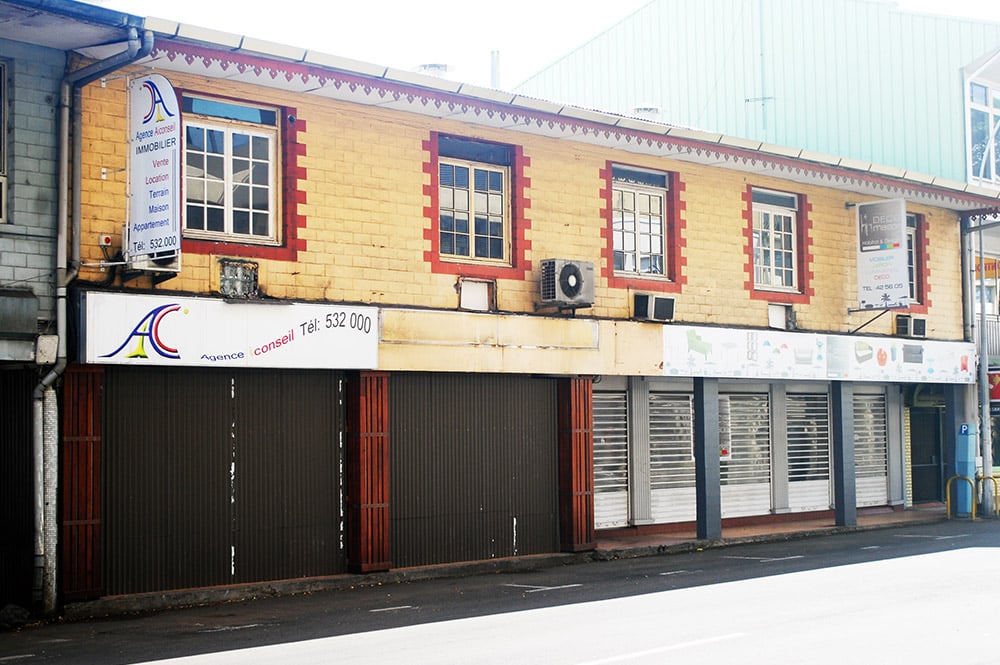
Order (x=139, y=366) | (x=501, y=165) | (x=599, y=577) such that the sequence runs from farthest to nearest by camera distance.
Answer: (x=501, y=165)
(x=599, y=577)
(x=139, y=366)

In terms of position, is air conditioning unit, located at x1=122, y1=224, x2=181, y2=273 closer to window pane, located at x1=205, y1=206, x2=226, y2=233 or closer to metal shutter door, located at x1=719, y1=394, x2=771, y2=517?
window pane, located at x1=205, y1=206, x2=226, y2=233

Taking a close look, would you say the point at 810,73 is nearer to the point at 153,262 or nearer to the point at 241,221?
the point at 241,221

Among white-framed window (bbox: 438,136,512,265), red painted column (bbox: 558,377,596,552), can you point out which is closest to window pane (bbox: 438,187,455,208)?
white-framed window (bbox: 438,136,512,265)

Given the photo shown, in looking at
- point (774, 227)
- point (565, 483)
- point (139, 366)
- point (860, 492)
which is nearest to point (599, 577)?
point (565, 483)

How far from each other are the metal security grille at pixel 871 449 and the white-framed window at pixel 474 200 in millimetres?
10676

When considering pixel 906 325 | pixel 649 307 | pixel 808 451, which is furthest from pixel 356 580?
pixel 906 325

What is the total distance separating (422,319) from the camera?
1598cm

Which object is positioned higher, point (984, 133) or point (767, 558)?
point (984, 133)

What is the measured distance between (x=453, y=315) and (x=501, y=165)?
97.4 inches

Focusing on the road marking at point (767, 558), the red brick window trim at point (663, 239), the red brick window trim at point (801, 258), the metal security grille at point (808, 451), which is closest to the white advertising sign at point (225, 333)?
the red brick window trim at point (663, 239)

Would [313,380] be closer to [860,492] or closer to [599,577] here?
[599,577]

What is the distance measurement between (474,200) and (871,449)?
11964 millimetres

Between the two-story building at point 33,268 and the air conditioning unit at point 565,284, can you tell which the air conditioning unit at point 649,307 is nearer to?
the air conditioning unit at point 565,284

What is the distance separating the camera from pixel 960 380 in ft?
80.7
